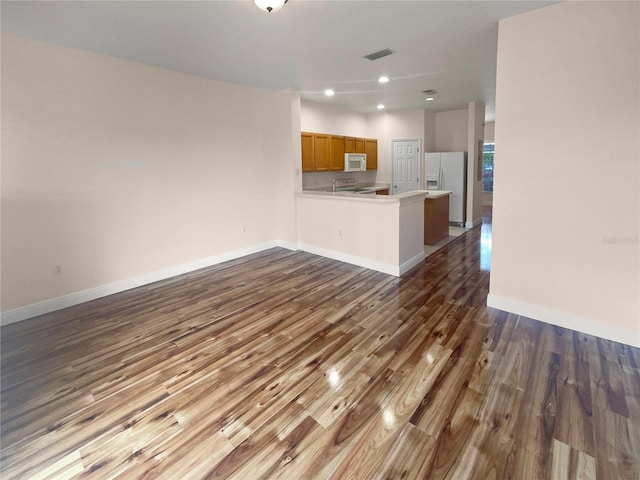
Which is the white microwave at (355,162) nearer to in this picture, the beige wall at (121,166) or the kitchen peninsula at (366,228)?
the beige wall at (121,166)

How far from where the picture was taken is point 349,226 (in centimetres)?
502

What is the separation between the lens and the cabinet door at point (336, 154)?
7.10 meters

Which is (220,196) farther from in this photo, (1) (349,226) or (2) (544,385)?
(2) (544,385)

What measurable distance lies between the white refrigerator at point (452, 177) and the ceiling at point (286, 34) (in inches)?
104

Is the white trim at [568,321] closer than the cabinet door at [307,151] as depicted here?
Yes

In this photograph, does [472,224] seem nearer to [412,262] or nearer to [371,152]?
[371,152]

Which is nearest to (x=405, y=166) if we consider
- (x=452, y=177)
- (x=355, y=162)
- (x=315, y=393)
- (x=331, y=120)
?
(x=452, y=177)

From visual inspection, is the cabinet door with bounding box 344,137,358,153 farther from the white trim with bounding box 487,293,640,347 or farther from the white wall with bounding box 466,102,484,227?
the white trim with bounding box 487,293,640,347

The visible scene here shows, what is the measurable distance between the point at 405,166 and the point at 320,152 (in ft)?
8.41

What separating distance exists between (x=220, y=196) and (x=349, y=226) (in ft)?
6.72

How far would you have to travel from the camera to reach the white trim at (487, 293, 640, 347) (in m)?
2.71

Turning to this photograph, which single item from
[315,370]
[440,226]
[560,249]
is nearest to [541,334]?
[560,249]

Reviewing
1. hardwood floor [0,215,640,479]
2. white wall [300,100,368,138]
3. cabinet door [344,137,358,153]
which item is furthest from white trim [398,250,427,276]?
white wall [300,100,368,138]

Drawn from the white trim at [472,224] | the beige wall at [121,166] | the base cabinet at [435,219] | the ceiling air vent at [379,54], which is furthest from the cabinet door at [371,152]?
the ceiling air vent at [379,54]
